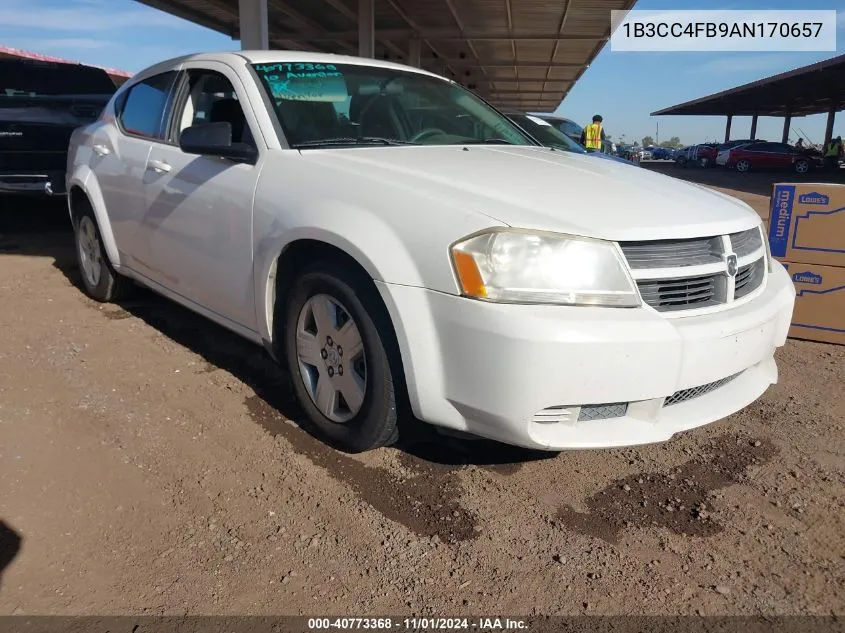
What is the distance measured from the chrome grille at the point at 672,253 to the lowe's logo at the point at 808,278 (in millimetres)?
2569

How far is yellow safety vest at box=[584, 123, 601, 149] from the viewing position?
500 inches

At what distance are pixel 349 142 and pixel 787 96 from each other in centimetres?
4108

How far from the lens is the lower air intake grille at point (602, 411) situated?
232 cm

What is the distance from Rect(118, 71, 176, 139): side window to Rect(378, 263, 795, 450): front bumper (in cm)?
234

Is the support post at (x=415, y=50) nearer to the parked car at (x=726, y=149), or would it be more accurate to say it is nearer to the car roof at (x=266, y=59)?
the car roof at (x=266, y=59)

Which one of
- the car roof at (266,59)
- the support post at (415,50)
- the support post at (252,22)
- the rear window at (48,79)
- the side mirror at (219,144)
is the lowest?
the side mirror at (219,144)

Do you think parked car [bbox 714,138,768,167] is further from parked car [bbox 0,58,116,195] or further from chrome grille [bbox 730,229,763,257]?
chrome grille [bbox 730,229,763,257]

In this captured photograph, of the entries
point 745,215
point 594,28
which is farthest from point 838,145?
point 745,215

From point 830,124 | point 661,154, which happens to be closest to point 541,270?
point 830,124

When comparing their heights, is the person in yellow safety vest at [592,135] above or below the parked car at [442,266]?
above

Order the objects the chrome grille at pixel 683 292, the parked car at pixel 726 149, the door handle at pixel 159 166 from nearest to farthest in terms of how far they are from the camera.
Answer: the chrome grille at pixel 683 292
the door handle at pixel 159 166
the parked car at pixel 726 149

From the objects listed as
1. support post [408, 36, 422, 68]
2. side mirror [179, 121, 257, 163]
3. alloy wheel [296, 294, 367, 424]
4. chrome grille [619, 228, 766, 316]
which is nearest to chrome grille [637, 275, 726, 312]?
chrome grille [619, 228, 766, 316]

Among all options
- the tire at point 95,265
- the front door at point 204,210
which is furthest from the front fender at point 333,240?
the tire at point 95,265

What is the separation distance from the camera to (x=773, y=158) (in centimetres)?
3123
